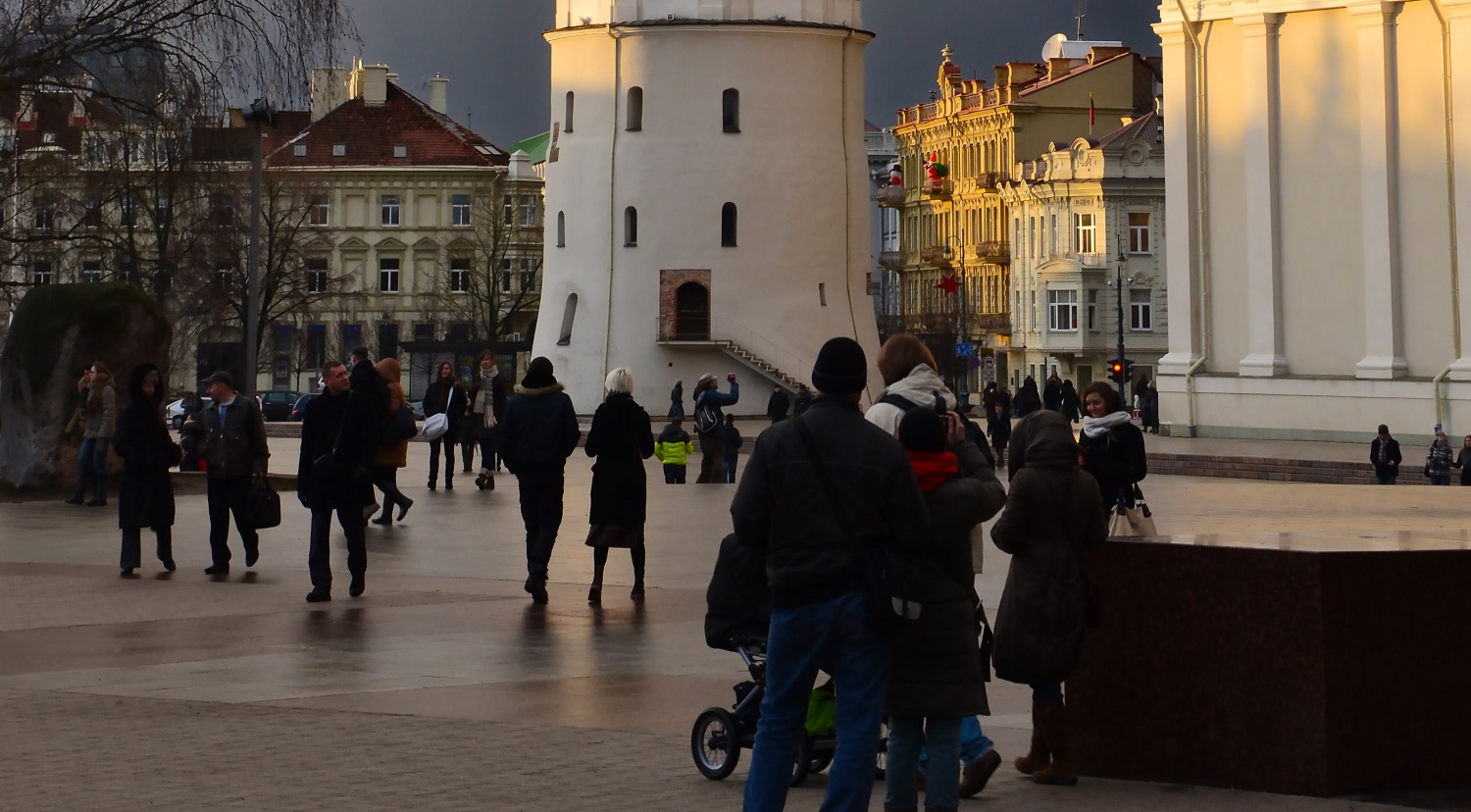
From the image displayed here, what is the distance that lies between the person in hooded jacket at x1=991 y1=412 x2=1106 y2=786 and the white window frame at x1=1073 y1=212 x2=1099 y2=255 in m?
88.0

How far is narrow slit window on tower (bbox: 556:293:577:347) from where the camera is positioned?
2685 inches

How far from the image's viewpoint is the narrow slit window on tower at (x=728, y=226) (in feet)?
217

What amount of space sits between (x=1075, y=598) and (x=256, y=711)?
4214mm

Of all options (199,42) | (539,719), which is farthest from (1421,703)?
(199,42)

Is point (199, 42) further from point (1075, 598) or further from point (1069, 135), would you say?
point (1069, 135)

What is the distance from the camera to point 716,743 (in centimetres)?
920

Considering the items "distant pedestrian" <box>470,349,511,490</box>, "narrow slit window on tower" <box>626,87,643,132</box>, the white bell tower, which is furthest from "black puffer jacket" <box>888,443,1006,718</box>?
"narrow slit window on tower" <box>626,87,643,132</box>

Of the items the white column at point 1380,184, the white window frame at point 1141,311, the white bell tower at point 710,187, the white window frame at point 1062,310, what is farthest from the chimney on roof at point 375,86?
the white column at point 1380,184

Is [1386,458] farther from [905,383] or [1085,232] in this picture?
[1085,232]

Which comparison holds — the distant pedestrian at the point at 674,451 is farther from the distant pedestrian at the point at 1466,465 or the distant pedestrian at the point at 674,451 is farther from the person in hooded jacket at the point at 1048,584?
the person in hooded jacket at the point at 1048,584

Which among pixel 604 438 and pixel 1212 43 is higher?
pixel 1212 43

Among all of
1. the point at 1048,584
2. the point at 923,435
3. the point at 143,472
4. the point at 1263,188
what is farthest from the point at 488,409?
the point at 923,435

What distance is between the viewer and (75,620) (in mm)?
15062

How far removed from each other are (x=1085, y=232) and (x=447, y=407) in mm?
67416
